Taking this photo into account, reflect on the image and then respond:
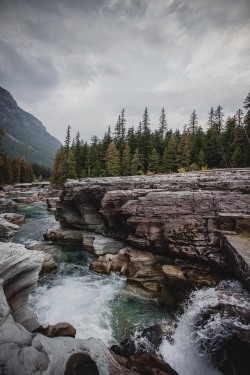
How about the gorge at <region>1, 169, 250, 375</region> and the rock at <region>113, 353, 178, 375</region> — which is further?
the gorge at <region>1, 169, 250, 375</region>

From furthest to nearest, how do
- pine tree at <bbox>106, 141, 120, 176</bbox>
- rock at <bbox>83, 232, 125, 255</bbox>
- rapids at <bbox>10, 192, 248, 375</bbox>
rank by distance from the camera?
pine tree at <bbox>106, 141, 120, 176</bbox> → rock at <bbox>83, 232, 125, 255</bbox> → rapids at <bbox>10, 192, 248, 375</bbox>

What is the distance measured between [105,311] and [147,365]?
466 cm

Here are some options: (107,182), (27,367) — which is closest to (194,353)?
(27,367)

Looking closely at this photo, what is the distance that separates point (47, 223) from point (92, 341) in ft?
78.2

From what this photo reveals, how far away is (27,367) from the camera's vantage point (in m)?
4.90

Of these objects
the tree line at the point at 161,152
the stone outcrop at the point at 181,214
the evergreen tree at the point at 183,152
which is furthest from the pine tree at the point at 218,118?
the stone outcrop at the point at 181,214

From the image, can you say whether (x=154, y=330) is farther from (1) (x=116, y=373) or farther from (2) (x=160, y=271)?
(2) (x=160, y=271)

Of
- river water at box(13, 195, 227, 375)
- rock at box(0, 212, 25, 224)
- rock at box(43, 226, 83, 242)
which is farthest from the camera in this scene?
rock at box(0, 212, 25, 224)

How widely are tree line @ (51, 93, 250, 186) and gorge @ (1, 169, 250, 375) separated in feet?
89.1

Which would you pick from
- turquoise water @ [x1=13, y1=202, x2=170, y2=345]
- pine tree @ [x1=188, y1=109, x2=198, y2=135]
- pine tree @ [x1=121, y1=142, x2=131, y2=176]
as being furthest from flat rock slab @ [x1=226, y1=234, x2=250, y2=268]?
pine tree @ [x1=188, y1=109, x2=198, y2=135]

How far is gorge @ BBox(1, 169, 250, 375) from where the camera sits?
6867mm

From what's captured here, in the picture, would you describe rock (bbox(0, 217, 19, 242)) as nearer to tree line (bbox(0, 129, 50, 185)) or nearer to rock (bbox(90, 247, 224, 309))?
rock (bbox(90, 247, 224, 309))

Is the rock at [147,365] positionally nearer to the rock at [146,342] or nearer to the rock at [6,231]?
the rock at [146,342]

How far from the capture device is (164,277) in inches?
470
